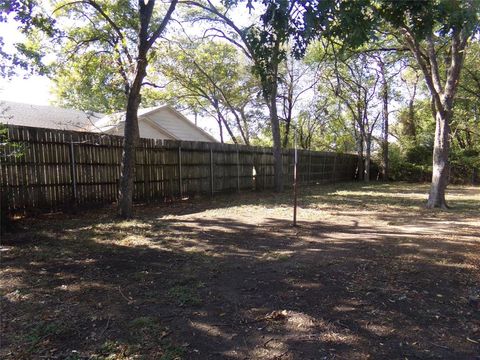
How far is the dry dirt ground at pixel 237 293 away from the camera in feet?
8.69

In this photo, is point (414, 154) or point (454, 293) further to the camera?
point (414, 154)

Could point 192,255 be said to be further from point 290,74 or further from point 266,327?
point 290,74

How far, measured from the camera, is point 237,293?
3.63 m

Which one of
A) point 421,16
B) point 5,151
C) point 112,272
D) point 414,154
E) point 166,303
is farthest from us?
point 414,154

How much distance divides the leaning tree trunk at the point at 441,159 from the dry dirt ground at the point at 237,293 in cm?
371

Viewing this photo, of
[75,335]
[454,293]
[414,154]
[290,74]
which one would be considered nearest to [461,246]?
[454,293]

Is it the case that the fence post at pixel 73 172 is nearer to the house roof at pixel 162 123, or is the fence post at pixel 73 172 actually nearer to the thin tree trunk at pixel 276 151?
the house roof at pixel 162 123

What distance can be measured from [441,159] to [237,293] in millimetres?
8758

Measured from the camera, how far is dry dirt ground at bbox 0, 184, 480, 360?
265 centimetres

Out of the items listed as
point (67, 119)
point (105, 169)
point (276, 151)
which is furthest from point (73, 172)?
point (67, 119)

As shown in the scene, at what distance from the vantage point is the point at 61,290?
3658 millimetres

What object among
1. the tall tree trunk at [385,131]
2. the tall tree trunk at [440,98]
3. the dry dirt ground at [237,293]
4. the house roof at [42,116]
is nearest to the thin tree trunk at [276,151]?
the tall tree trunk at [440,98]

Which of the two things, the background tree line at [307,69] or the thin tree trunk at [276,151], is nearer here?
the background tree line at [307,69]

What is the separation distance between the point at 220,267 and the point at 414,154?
25.6m
